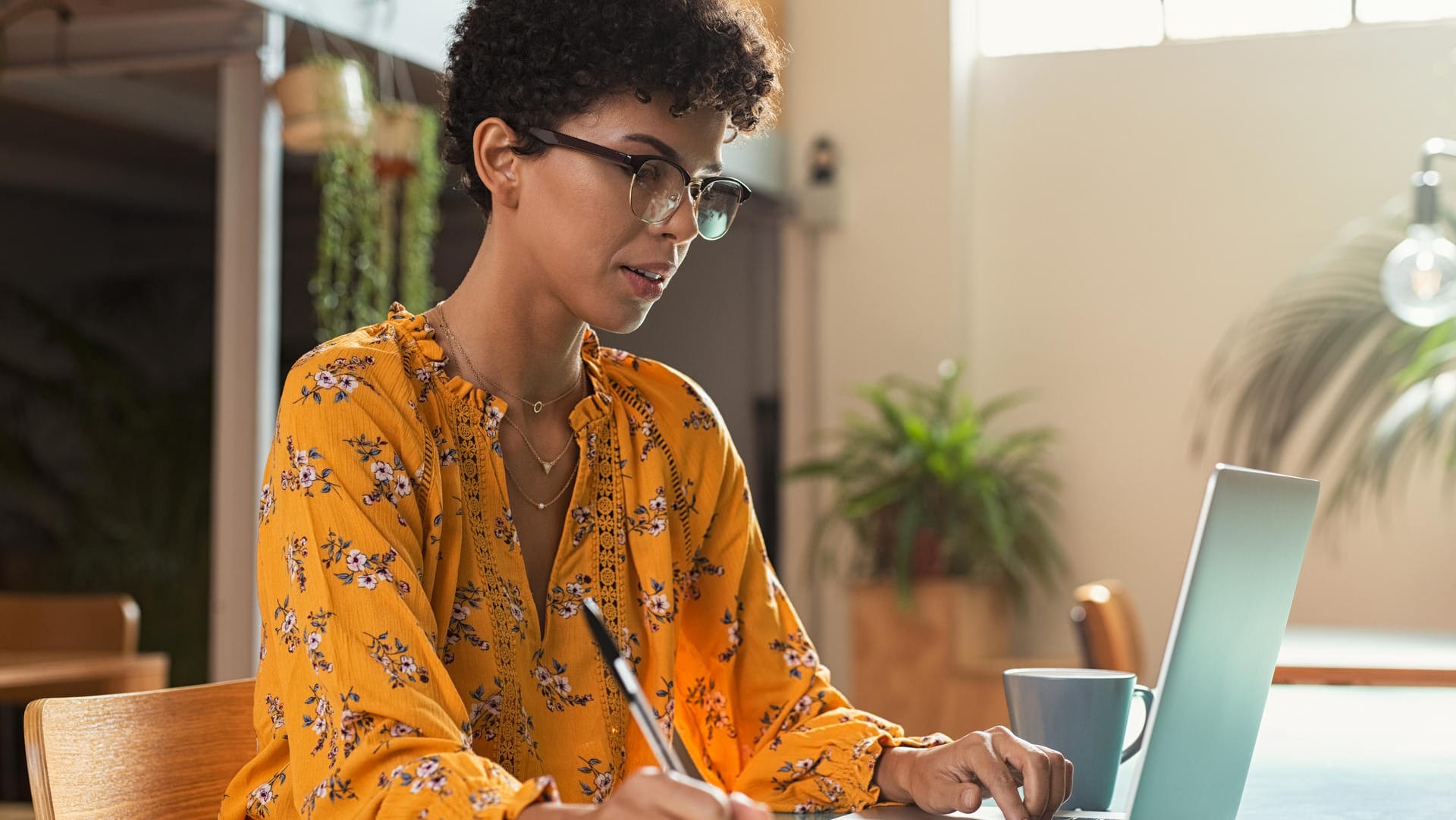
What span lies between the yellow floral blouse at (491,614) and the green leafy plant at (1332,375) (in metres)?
3.11

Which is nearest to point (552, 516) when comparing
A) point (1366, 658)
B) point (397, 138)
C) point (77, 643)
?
point (1366, 658)

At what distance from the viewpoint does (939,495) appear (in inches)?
215

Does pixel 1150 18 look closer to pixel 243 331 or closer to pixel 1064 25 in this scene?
pixel 1064 25

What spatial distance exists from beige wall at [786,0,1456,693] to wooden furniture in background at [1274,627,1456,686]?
1.92 metres

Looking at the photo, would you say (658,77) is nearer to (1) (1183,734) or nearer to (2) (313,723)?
(2) (313,723)

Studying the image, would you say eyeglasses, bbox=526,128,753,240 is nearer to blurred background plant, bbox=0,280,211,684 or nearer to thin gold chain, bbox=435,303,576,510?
thin gold chain, bbox=435,303,576,510

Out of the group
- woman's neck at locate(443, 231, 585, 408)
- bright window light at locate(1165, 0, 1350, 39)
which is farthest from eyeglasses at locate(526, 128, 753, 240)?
bright window light at locate(1165, 0, 1350, 39)

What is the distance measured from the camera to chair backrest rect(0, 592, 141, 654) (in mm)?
3670

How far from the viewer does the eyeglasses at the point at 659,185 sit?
127 centimetres

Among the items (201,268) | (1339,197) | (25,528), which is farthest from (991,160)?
(25,528)

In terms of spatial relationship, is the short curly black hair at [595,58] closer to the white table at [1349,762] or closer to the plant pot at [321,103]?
the white table at [1349,762]

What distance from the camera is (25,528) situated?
6188 millimetres

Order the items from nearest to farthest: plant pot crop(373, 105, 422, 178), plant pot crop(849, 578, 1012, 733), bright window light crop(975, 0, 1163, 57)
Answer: plant pot crop(373, 105, 422, 178) < plant pot crop(849, 578, 1012, 733) < bright window light crop(975, 0, 1163, 57)

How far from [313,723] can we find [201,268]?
6.68m
